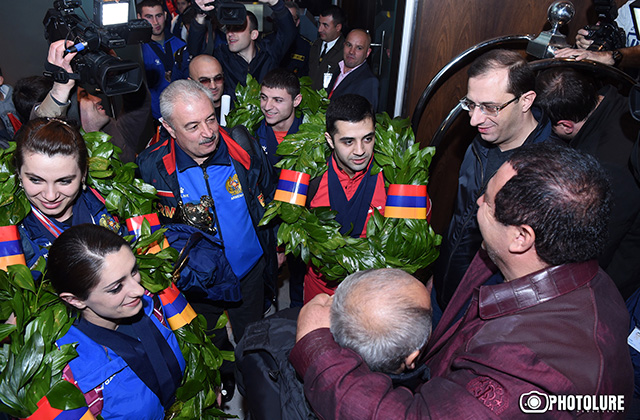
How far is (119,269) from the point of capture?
5.65 ft

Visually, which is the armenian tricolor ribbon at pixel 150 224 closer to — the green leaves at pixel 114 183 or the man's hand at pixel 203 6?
the green leaves at pixel 114 183

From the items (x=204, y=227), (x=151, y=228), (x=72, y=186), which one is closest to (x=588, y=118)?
(x=204, y=227)

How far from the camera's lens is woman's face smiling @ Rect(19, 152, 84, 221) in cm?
204

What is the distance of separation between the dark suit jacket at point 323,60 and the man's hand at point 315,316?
4.64 meters

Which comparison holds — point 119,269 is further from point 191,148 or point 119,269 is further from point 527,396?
point 527,396

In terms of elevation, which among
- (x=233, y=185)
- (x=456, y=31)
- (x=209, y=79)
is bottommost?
(x=233, y=185)

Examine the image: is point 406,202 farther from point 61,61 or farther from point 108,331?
point 61,61

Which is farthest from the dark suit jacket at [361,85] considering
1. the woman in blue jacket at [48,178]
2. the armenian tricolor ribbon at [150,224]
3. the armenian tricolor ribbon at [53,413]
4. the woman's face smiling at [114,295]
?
the armenian tricolor ribbon at [53,413]

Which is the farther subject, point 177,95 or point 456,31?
point 456,31

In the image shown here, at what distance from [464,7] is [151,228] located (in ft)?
8.60

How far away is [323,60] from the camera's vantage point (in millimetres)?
5738

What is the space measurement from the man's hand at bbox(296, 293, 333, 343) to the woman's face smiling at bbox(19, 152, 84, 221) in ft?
4.49

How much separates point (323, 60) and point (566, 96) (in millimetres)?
3688

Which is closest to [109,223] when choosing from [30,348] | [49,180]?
[49,180]
